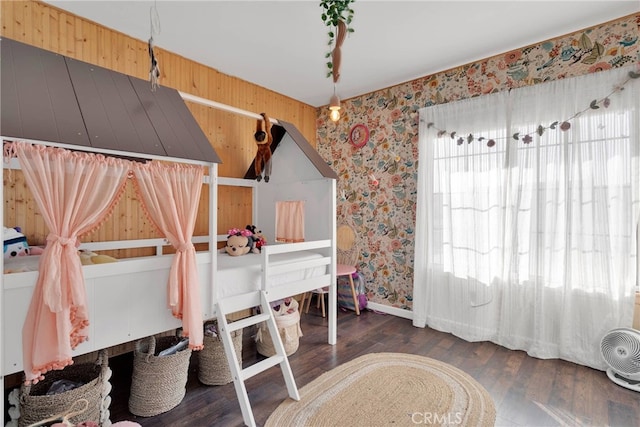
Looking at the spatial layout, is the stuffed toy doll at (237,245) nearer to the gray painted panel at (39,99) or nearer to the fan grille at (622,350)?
the gray painted panel at (39,99)

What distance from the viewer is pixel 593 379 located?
2.35 meters

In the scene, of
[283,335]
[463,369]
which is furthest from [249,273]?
[463,369]

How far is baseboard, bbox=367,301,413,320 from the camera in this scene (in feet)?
12.0

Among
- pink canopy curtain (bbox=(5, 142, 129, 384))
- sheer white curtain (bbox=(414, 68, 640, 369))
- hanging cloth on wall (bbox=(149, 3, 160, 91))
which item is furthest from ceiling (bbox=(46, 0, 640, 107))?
pink canopy curtain (bbox=(5, 142, 129, 384))

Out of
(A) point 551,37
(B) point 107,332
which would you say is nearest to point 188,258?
(B) point 107,332

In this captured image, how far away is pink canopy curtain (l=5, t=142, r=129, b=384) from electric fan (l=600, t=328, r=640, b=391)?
338 centimetres

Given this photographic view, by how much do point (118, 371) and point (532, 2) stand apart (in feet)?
13.6

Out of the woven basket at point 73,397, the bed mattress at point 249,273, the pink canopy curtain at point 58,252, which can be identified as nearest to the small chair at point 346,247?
the bed mattress at point 249,273

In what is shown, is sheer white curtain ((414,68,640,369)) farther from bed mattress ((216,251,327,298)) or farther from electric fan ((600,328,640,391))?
bed mattress ((216,251,327,298))

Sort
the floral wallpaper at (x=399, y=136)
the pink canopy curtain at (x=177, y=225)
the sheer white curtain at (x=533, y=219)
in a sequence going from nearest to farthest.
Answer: the pink canopy curtain at (x=177, y=225) < the sheer white curtain at (x=533, y=219) < the floral wallpaper at (x=399, y=136)

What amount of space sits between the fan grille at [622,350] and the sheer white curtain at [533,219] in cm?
16

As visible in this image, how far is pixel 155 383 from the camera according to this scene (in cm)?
196

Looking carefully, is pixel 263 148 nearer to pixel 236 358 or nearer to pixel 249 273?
pixel 249 273

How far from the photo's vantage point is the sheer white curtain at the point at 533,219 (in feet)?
8.02
